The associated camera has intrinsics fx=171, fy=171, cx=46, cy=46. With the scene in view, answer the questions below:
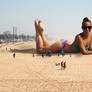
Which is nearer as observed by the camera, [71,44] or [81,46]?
[81,46]

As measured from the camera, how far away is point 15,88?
390 inches

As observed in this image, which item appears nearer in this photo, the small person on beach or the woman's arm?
the woman's arm

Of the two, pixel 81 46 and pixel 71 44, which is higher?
pixel 71 44

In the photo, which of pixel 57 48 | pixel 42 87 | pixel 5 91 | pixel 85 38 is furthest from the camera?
pixel 57 48

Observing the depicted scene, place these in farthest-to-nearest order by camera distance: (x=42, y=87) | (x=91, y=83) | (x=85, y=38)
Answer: (x=85, y=38) < (x=91, y=83) < (x=42, y=87)

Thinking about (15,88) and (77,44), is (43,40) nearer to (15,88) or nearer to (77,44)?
(77,44)

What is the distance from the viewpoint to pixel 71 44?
2523cm

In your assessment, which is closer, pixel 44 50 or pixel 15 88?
pixel 15 88

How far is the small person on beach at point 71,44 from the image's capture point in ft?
76.4

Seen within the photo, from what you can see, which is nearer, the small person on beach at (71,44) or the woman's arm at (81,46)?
the woman's arm at (81,46)

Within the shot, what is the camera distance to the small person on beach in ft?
76.4

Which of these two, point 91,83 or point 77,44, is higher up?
point 77,44

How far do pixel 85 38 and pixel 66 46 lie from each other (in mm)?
3058

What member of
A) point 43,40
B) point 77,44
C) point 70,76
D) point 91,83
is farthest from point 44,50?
point 91,83
